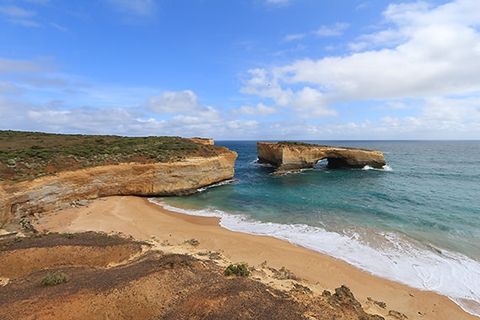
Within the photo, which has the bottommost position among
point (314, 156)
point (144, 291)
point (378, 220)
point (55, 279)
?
point (378, 220)

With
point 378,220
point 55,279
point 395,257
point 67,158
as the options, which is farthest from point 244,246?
point 67,158

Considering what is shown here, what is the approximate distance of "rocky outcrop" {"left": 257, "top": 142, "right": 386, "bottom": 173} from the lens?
1487 inches

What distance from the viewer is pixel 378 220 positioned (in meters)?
15.9

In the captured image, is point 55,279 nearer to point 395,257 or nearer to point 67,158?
point 395,257

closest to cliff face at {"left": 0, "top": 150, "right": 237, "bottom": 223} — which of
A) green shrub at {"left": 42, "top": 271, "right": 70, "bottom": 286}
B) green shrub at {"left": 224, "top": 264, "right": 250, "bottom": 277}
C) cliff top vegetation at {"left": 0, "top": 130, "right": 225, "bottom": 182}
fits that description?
cliff top vegetation at {"left": 0, "top": 130, "right": 225, "bottom": 182}

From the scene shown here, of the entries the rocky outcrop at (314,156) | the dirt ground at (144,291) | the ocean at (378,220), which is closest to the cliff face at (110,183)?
the ocean at (378,220)

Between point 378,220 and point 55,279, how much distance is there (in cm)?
1743

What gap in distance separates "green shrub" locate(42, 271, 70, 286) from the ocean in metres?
9.23

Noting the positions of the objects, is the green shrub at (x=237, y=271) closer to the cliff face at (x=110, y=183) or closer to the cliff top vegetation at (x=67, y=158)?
the cliff face at (x=110, y=183)

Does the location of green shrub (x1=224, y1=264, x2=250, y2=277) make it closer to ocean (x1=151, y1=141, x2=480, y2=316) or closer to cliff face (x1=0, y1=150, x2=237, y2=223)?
ocean (x1=151, y1=141, x2=480, y2=316)

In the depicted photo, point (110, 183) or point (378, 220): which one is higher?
point (110, 183)

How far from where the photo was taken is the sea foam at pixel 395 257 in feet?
30.5

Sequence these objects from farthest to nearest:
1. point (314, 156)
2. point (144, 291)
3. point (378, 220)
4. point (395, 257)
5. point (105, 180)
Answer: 1. point (314, 156)
2. point (105, 180)
3. point (378, 220)
4. point (395, 257)
5. point (144, 291)

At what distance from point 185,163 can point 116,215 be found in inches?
351
